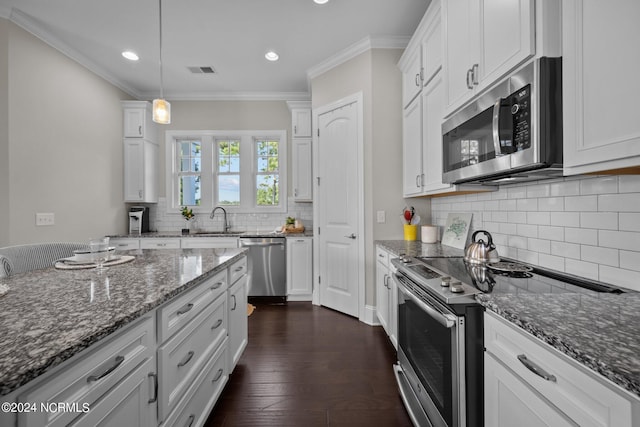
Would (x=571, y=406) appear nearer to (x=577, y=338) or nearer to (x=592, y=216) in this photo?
(x=577, y=338)

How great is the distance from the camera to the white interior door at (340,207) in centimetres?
310

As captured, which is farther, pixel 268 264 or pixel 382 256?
pixel 268 264

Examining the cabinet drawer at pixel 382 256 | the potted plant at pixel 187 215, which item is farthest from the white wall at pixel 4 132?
the cabinet drawer at pixel 382 256

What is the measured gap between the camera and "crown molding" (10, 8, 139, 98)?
266cm

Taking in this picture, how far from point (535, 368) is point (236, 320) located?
177 centimetres

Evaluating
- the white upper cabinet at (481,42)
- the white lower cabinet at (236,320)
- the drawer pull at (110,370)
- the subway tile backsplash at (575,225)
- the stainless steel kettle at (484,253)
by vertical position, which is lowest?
the white lower cabinet at (236,320)

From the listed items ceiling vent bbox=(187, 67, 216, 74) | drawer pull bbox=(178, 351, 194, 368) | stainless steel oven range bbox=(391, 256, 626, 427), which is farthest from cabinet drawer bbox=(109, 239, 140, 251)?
stainless steel oven range bbox=(391, 256, 626, 427)

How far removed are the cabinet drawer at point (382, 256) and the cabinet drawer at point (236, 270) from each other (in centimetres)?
123

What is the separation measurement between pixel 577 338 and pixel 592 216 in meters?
0.86

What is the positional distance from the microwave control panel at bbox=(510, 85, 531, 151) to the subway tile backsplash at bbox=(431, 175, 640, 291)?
0.40m

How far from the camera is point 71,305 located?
0.94 m

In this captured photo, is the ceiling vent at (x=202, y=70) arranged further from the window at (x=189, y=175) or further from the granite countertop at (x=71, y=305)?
the granite countertop at (x=71, y=305)

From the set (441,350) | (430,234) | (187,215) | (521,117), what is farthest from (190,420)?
(187,215)

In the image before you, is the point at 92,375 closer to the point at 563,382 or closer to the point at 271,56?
the point at 563,382
